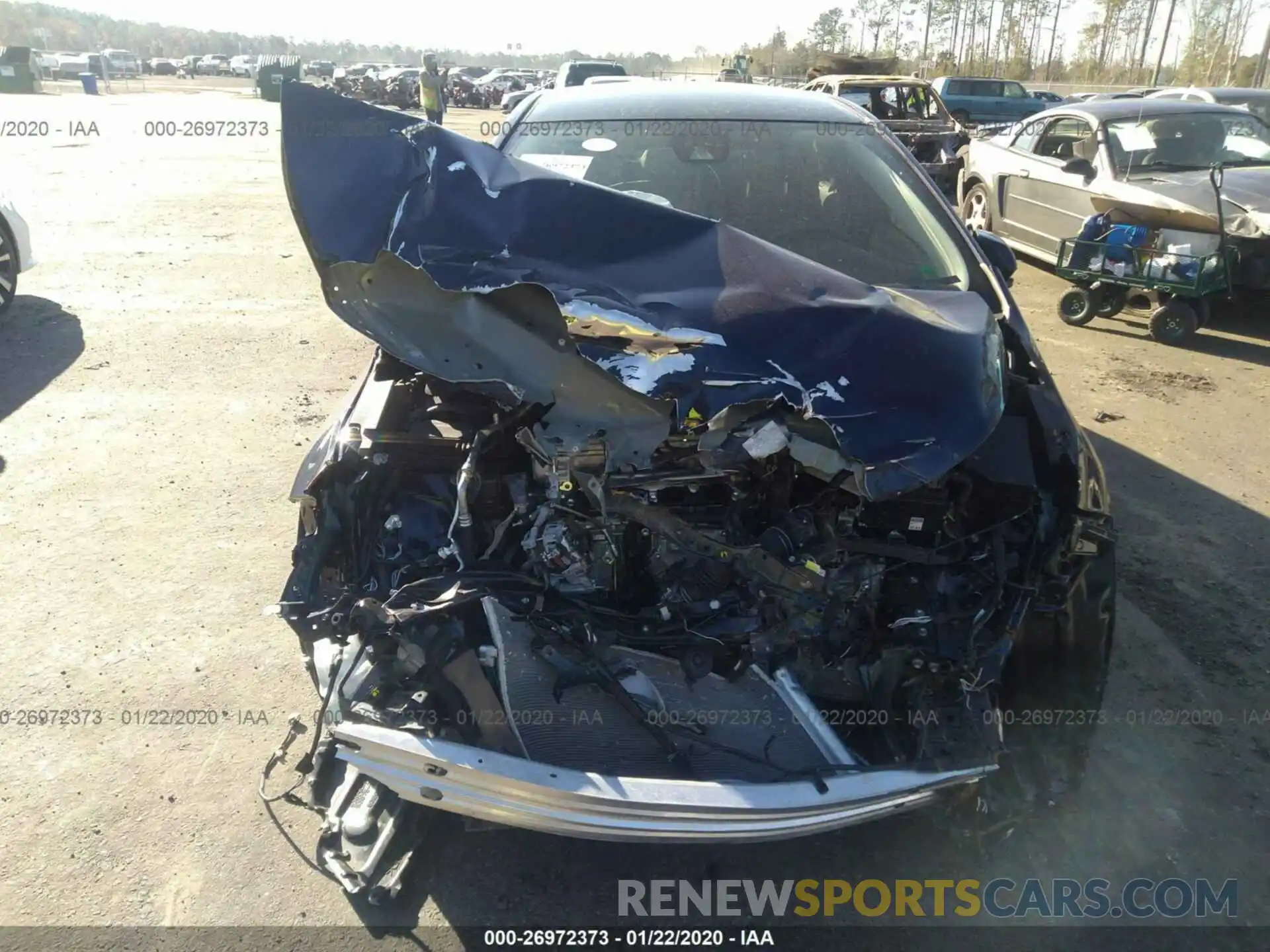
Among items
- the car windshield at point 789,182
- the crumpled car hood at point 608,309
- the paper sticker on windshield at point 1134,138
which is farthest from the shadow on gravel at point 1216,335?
the crumpled car hood at point 608,309

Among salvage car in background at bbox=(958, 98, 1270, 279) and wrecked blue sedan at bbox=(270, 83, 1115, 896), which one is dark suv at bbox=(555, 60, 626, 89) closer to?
salvage car in background at bbox=(958, 98, 1270, 279)

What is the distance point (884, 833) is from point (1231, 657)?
1727mm

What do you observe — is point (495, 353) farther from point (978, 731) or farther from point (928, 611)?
point (978, 731)

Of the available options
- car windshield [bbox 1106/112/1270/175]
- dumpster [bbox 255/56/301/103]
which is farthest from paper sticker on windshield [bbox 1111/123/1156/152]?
dumpster [bbox 255/56/301/103]

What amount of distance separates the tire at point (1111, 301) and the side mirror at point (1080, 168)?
0.99 meters

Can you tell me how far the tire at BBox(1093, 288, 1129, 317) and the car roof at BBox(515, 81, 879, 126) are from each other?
420cm

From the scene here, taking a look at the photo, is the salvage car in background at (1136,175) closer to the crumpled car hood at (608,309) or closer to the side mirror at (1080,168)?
the side mirror at (1080,168)

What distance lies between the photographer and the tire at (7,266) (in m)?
6.70

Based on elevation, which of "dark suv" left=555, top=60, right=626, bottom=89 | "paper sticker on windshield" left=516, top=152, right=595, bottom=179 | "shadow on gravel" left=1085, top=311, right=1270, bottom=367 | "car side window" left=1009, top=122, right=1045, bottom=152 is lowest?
"shadow on gravel" left=1085, top=311, right=1270, bottom=367

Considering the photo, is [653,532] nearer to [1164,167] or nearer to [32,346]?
[32,346]

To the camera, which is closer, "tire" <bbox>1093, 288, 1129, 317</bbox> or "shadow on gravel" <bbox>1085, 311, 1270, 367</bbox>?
"shadow on gravel" <bbox>1085, 311, 1270, 367</bbox>

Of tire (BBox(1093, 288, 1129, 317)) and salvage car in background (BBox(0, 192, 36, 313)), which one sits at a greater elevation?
salvage car in background (BBox(0, 192, 36, 313))

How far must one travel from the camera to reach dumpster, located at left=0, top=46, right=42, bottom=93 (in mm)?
31875

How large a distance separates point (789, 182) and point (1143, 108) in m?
5.96
